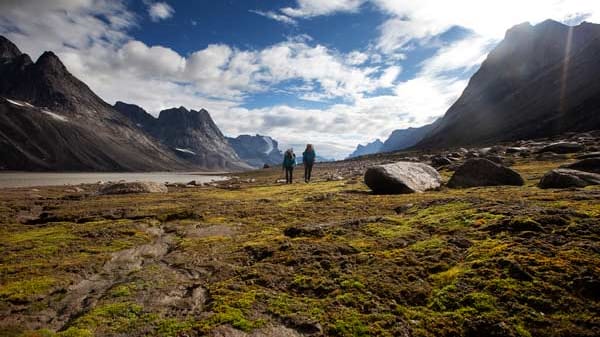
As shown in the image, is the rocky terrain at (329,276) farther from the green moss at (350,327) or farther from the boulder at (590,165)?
the boulder at (590,165)

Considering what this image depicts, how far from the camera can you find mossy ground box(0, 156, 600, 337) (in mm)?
5805

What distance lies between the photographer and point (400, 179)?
68.8ft

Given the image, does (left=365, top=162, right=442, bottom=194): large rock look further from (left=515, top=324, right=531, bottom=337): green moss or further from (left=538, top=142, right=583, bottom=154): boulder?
(left=538, top=142, right=583, bottom=154): boulder

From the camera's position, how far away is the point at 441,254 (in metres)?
8.34

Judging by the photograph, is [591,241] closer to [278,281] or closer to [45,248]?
[278,281]

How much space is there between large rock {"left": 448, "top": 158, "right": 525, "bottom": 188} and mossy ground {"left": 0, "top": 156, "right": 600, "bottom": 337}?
783 centimetres

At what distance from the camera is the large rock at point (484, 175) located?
65.2 feet

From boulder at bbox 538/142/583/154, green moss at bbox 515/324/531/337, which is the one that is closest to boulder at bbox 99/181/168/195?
green moss at bbox 515/324/531/337

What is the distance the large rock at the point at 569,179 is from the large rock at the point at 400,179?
6.84 metres

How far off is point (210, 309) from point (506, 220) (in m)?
8.99

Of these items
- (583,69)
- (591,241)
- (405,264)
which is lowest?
(405,264)

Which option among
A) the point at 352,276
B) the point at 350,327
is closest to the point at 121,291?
the point at 350,327

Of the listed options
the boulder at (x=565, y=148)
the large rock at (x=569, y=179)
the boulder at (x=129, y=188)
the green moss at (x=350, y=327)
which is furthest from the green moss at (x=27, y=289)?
the boulder at (x=565, y=148)

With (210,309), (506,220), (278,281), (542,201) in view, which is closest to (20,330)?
(210,309)
